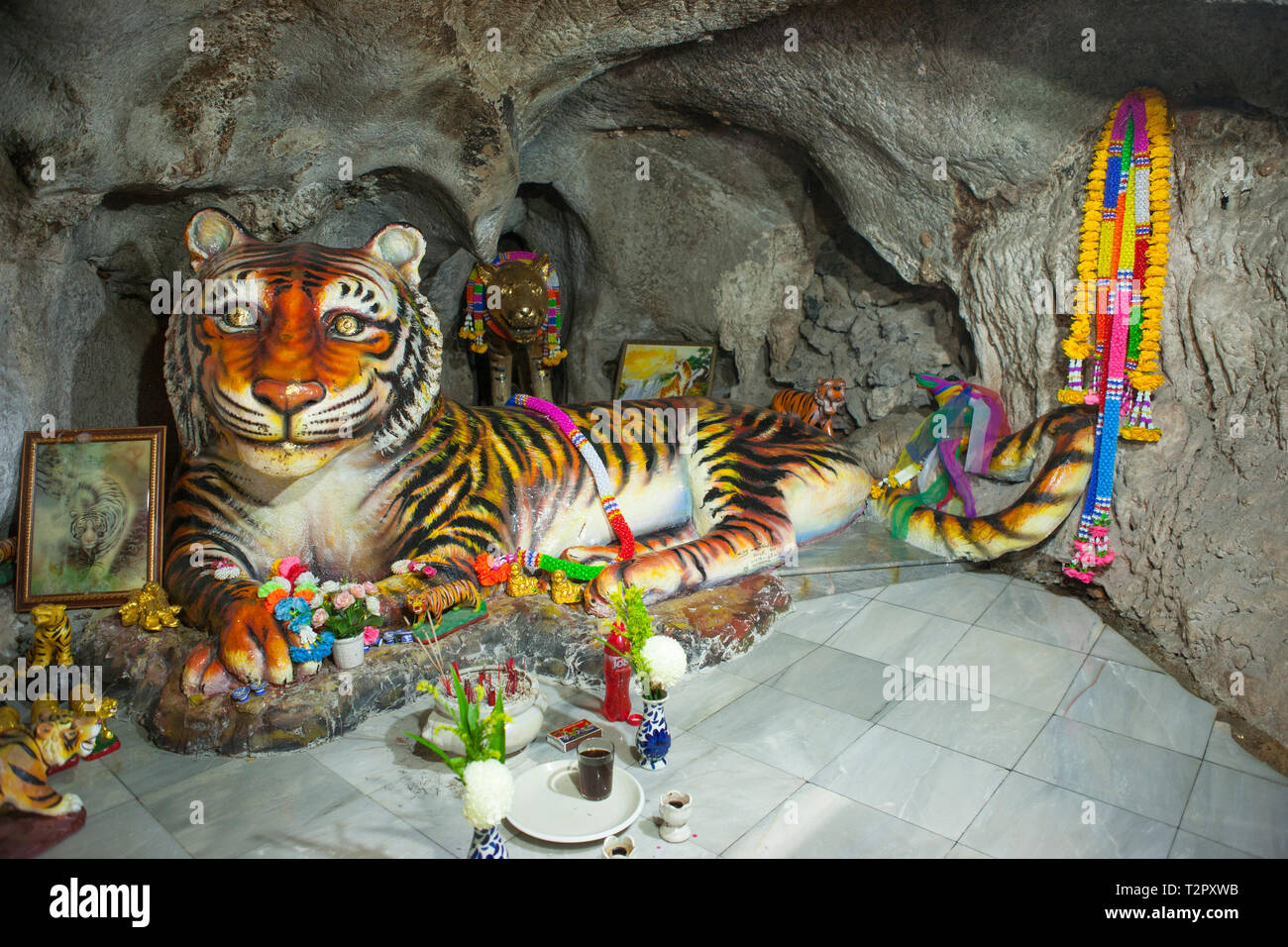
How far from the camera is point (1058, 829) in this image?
2762mm

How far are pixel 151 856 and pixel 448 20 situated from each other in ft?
11.7

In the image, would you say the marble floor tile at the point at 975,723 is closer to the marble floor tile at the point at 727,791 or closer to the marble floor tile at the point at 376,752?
the marble floor tile at the point at 727,791

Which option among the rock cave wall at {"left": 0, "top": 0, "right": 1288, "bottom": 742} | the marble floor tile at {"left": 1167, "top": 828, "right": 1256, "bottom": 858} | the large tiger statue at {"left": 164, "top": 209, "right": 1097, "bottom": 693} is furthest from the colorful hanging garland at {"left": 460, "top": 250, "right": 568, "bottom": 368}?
the marble floor tile at {"left": 1167, "top": 828, "right": 1256, "bottom": 858}

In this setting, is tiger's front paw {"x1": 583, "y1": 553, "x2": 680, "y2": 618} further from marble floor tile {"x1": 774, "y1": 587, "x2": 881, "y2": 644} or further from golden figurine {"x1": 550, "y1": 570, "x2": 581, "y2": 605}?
marble floor tile {"x1": 774, "y1": 587, "x2": 881, "y2": 644}

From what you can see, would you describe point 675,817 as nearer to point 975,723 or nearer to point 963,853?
point 963,853

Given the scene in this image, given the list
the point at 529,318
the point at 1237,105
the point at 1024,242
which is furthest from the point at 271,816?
the point at 1237,105

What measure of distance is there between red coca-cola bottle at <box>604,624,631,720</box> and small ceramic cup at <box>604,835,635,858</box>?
32.1 inches

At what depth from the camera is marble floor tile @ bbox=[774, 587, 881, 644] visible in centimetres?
417

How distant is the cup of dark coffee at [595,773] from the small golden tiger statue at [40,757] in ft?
5.18

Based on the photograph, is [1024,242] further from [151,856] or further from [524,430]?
[151,856]

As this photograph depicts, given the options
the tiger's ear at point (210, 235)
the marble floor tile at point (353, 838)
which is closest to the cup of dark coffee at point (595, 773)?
the marble floor tile at point (353, 838)

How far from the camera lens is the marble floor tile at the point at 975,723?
127 inches

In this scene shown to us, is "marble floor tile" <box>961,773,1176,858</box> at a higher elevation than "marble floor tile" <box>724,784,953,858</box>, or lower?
higher

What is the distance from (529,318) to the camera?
618 cm
